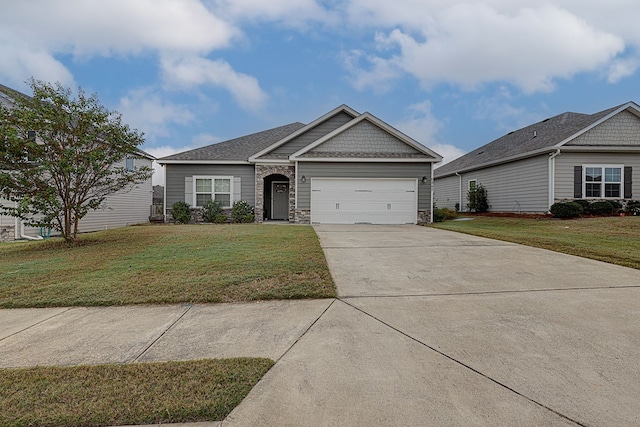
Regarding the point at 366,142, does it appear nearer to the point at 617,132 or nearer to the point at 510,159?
the point at 510,159

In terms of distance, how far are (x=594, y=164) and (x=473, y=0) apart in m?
9.44

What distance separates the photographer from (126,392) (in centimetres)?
222

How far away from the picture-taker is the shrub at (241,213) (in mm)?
15375

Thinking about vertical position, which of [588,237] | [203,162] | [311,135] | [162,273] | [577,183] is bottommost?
[162,273]

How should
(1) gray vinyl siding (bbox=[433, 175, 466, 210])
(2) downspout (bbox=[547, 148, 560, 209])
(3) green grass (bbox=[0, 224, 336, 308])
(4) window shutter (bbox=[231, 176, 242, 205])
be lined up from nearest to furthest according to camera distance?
(3) green grass (bbox=[0, 224, 336, 308])
(2) downspout (bbox=[547, 148, 560, 209])
(4) window shutter (bbox=[231, 176, 242, 205])
(1) gray vinyl siding (bbox=[433, 175, 466, 210])

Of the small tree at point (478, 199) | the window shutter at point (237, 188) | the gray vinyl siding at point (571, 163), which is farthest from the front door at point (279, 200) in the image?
the gray vinyl siding at point (571, 163)

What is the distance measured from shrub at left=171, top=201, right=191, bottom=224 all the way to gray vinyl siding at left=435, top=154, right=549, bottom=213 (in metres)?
17.1

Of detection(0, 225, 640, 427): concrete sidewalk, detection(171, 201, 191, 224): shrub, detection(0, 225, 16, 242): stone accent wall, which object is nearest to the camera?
detection(0, 225, 640, 427): concrete sidewalk

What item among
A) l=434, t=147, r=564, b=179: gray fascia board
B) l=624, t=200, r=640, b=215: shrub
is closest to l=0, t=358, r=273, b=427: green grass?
l=434, t=147, r=564, b=179: gray fascia board

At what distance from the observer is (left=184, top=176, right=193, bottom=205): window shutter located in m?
16.0

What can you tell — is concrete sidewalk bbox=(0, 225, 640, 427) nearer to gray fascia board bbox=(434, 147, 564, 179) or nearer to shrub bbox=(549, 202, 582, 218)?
shrub bbox=(549, 202, 582, 218)

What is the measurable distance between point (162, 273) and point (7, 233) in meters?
10.6

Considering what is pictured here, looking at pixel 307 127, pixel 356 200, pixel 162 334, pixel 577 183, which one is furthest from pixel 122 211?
pixel 577 183

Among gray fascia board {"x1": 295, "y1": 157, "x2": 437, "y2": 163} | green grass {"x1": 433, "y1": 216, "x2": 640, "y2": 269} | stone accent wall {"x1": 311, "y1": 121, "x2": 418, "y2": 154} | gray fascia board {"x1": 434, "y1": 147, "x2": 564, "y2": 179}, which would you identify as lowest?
green grass {"x1": 433, "y1": 216, "x2": 640, "y2": 269}
